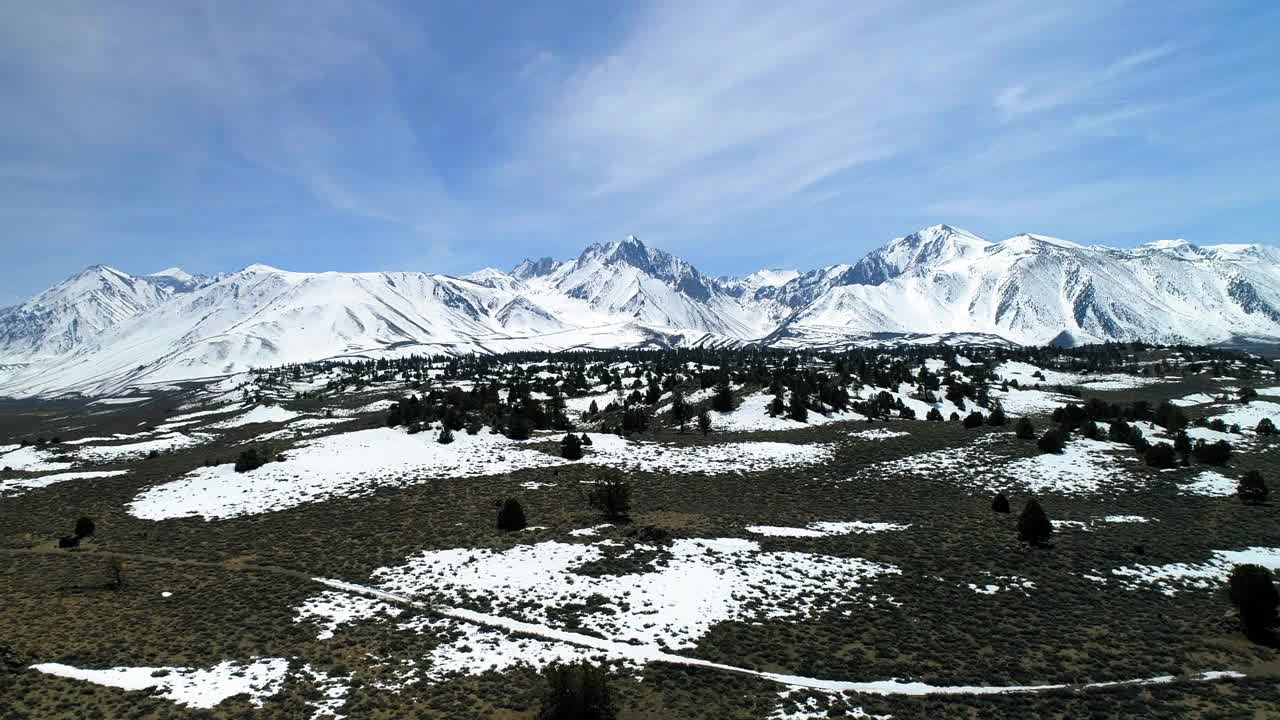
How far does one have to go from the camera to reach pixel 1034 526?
32.2m

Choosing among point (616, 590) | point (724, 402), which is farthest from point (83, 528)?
point (724, 402)

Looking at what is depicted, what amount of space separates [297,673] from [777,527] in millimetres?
25725

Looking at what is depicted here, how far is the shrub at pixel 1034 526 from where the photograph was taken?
105 feet

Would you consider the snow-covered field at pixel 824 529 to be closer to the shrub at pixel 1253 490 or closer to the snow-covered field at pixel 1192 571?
the snow-covered field at pixel 1192 571

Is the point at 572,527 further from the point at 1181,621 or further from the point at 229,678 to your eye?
the point at 1181,621

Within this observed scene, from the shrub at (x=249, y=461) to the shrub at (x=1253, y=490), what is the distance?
70956mm

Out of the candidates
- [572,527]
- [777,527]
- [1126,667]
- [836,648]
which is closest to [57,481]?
[572,527]

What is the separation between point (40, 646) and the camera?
21.7 metres

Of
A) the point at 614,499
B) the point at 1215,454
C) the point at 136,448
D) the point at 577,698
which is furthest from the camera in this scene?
the point at 136,448

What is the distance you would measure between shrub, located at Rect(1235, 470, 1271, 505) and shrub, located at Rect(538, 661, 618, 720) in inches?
1774

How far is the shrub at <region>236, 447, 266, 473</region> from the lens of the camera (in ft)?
166

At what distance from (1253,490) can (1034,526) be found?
64.0ft

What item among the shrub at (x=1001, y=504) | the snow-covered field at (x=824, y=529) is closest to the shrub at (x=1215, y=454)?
the shrub at (x=1001, y=504)

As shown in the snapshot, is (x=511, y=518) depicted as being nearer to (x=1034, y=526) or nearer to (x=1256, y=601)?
(x=1034, y=526)
